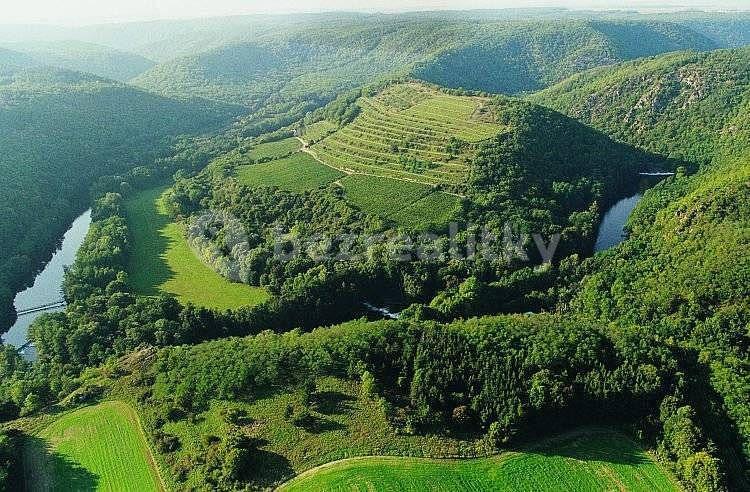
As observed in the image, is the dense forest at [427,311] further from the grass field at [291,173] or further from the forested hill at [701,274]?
the grass field at [291,173]

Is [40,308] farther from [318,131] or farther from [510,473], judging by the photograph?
[318,131]

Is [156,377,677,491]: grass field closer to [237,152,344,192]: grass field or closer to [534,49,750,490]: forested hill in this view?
[534,49,750,490]: forested hill

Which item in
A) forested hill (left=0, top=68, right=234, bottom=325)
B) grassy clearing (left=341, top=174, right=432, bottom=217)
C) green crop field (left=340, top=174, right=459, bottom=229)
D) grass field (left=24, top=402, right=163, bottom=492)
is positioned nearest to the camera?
grass field (left=24, top=402, right=163, bottom=492)

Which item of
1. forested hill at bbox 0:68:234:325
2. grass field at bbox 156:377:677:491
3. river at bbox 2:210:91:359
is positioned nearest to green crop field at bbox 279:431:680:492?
grass field at bbox 156:377:677:491

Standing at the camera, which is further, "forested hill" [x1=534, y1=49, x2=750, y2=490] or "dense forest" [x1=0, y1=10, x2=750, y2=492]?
"forested hill" [x1=534, y1=49, x2=750, y2=490]

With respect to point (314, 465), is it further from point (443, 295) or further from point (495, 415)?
point (443, 295)

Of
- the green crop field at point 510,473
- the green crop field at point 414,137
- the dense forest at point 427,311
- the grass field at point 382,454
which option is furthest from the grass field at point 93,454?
the green crop field at point 414,137
